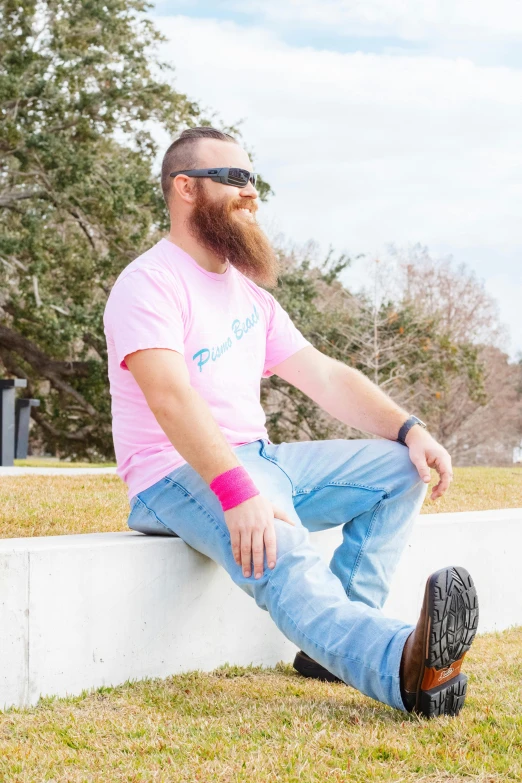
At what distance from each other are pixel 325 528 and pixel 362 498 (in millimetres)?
304

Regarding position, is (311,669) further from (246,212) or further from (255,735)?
(246,212)

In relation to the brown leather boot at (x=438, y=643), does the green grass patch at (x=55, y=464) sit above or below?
below

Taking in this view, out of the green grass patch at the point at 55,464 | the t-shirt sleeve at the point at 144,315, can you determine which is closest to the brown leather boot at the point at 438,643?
the t-shirt sleeve at the point at 144,315

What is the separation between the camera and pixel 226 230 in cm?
272

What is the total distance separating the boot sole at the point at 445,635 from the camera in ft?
6.45

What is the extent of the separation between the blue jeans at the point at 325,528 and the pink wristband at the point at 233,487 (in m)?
0.14

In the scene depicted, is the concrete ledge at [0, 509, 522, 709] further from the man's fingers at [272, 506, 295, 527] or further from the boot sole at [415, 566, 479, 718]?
the boot sole at [415, 566, 479, 718]

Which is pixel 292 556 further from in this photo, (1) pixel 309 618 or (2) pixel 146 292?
(2) pixel 146 292

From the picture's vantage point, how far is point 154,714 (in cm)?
227

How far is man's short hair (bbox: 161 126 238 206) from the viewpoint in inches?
109

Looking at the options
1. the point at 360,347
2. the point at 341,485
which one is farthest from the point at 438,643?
the point at 360,347

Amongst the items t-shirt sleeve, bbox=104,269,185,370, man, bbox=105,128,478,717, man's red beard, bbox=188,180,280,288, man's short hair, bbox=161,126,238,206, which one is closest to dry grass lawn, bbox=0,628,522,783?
man, bbox=105,128,478,717

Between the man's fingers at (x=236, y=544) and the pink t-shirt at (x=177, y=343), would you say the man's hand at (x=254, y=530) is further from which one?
the pink t-shirt at (x=177, y=343)

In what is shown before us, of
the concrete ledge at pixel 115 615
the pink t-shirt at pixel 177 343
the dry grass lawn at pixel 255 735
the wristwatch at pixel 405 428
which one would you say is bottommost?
the dry grass lawn at pixel 255 735
